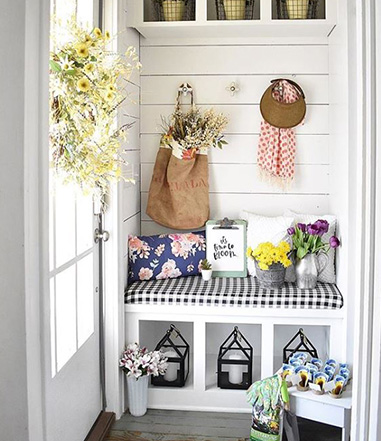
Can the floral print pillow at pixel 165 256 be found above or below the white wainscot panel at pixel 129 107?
below

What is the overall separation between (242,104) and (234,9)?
53 centimetres

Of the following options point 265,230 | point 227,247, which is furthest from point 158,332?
point 265,230

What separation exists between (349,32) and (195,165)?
3.72 ft

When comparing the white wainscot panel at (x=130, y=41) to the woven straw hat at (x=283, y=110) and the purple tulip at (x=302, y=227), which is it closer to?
the woven straw hat at (x=283, y=110)

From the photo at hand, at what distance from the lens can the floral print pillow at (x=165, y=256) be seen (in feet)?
11.8

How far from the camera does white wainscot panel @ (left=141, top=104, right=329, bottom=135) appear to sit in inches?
150


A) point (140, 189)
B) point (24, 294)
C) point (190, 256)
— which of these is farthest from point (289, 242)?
point (24, 294)

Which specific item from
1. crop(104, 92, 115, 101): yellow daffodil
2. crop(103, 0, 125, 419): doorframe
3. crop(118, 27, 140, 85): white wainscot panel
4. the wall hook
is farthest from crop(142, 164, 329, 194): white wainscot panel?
crop(104, 92, 115, 101): yellow daffodil

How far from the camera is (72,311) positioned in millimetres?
2846

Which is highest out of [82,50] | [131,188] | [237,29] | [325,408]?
[237,29]

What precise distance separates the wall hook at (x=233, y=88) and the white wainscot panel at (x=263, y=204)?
570 millimetres

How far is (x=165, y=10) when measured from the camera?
3.62m

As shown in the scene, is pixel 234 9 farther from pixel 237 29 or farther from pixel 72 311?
pixel 72 311

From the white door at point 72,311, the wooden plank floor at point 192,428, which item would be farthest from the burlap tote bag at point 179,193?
the wooden plank floor at point 192,428
